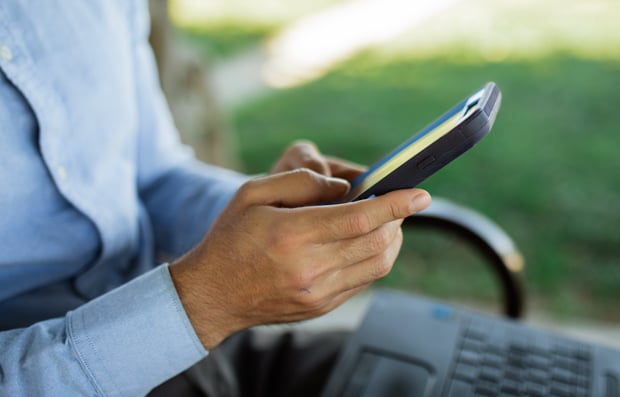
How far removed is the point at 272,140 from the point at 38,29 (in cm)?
266

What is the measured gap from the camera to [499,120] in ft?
11.9

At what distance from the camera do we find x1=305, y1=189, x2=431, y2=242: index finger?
739 mm

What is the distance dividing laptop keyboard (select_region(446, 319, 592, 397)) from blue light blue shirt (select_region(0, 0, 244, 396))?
16.1 inches

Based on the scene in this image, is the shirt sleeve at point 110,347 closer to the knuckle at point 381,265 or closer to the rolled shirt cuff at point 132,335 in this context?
the rolled shirt cuff at point 132,335

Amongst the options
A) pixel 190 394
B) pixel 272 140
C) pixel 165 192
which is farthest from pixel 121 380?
pixel 272 140

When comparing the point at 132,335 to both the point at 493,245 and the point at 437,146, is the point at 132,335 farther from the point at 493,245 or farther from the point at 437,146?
the point at 493,245

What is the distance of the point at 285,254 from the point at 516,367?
1.49 ft

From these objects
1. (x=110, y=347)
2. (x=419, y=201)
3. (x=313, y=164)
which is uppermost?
(x=313, y=164)

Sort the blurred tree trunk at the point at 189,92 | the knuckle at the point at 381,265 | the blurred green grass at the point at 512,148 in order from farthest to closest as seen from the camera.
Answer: the blurred green grass at the point at 512,148, the blurred tree trunk at the point at 189,92, the knuckle at the point at 381,265

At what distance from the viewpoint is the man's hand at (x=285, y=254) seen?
2.46 ft

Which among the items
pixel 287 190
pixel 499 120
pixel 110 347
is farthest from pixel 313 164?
pixel 499 120

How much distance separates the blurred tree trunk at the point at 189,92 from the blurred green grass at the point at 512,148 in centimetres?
72

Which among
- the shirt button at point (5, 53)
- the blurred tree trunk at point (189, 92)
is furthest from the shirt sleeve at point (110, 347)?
the blurred tree trunk at point (189, 92)

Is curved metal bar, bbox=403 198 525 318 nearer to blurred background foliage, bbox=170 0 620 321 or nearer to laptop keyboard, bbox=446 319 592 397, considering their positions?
laptop keyboard, bbox=446 319 592 397
